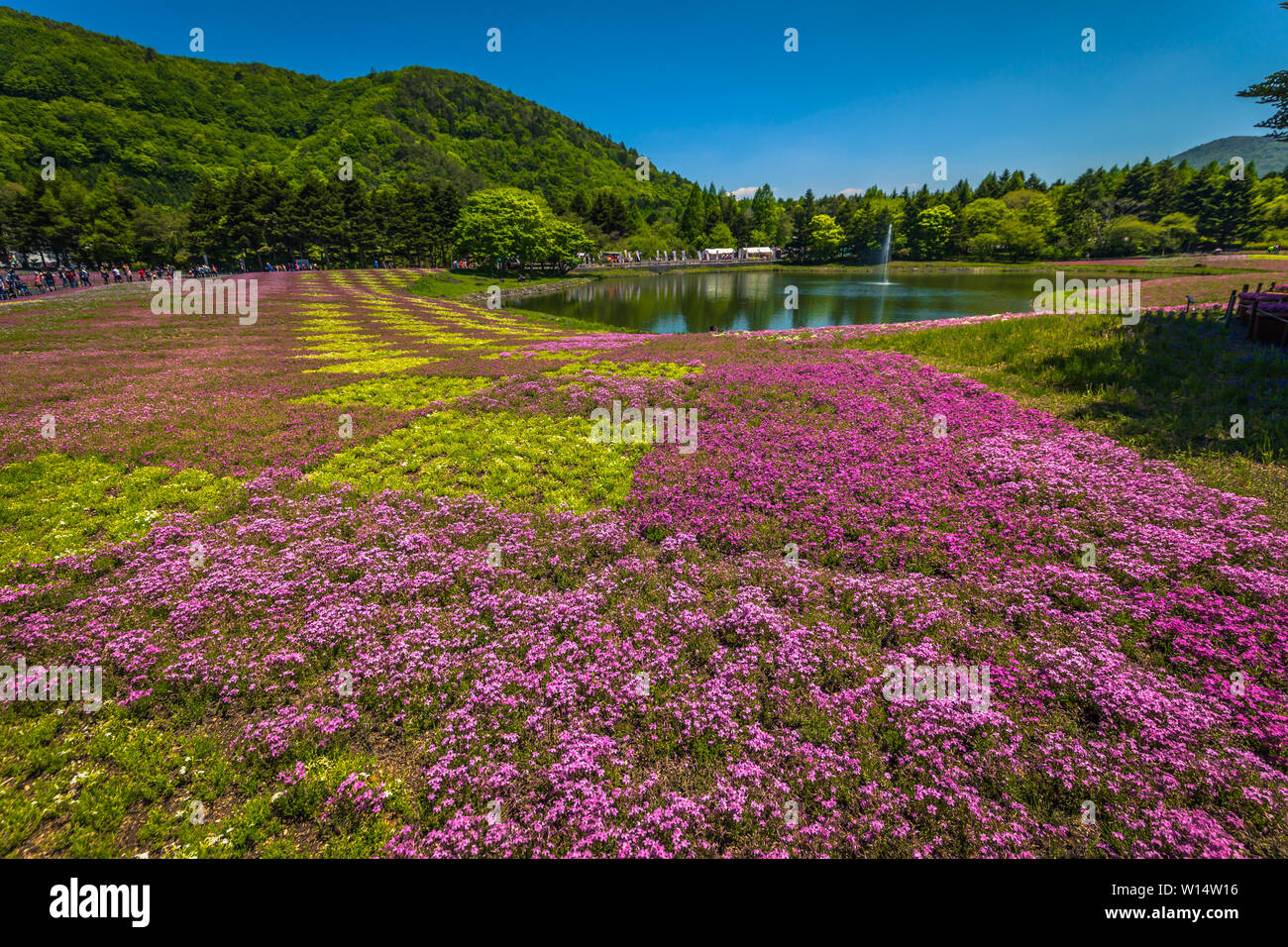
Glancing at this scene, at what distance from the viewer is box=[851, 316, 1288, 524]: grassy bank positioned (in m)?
12.8

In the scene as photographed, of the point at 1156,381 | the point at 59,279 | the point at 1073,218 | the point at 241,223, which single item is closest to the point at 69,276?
the point at 59,279

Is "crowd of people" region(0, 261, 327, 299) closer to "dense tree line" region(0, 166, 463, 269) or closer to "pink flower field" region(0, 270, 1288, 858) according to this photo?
"dense tree line" region(0, 166, 463, 269)

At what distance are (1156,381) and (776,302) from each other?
59.2m

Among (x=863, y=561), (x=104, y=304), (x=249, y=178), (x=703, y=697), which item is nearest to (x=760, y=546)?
(x=863, y=561)

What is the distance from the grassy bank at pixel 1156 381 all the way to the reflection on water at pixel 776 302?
84.6 ft

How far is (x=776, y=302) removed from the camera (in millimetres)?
72625

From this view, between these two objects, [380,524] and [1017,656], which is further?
[380,524]

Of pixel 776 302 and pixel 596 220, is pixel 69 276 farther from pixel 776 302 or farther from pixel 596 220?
pixel 596 220

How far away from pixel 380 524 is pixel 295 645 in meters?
3.89

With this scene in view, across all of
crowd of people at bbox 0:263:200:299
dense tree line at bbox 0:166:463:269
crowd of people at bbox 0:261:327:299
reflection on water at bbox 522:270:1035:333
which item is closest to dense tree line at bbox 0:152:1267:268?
dense tree line at bbox 0:166:463:269

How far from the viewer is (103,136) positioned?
15175cm

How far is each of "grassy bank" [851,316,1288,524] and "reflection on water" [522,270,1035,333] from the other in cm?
2578

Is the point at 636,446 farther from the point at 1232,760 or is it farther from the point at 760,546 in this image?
the point at 1232,760
